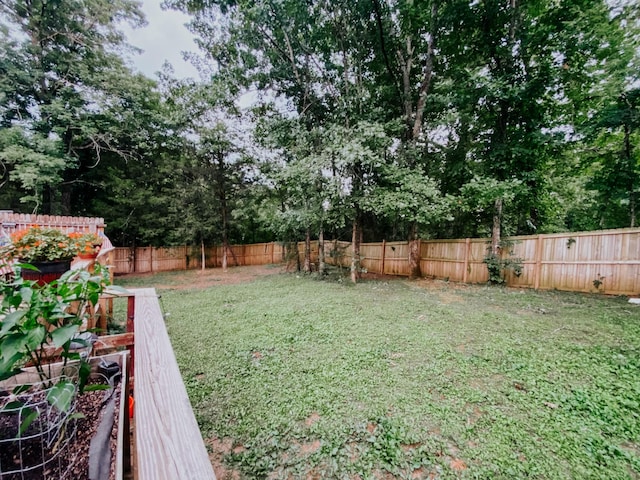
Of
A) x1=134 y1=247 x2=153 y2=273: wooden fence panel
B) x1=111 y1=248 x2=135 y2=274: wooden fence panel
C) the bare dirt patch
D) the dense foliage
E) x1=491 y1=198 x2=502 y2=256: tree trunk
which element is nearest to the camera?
the bare dirt patch

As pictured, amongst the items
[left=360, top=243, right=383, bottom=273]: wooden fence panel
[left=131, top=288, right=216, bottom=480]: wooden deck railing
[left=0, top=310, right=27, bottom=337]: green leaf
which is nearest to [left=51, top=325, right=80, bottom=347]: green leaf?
[left=0, top=310, right=27, bottom=337]: green leaf

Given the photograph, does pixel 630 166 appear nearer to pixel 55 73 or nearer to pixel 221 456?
pixel 221 456

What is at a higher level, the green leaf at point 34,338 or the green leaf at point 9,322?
the green leaf at point 9,322

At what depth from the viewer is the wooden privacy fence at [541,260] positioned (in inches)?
213

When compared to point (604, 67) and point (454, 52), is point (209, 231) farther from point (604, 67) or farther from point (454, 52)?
point (604, 67)

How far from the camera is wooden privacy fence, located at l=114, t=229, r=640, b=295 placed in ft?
17.8

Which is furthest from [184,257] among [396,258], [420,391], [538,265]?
[538,265]

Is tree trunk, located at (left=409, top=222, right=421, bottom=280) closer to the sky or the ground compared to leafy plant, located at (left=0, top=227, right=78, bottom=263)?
closer to the ground

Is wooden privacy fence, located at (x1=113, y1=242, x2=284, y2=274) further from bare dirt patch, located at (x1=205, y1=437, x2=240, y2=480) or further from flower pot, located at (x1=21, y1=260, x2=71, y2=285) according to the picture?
bare dirt patch, located at (x1=205, y1=437, x2=240, y2=480)

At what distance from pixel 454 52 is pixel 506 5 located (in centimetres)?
153

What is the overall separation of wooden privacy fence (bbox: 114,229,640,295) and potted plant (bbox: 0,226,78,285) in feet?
26.3

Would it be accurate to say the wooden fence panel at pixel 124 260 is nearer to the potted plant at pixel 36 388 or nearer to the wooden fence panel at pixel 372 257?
the wooden fence panel at pixel 372 257

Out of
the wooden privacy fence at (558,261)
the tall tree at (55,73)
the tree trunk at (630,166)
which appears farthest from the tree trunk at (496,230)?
the tall tree at (55,73)

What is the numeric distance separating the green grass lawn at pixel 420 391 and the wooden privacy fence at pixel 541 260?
3.63ft
